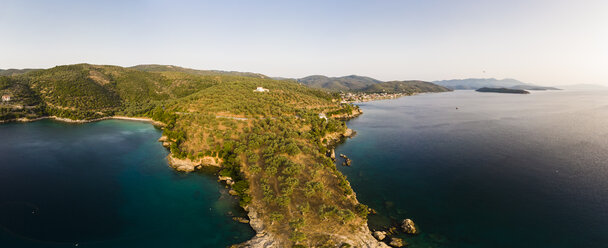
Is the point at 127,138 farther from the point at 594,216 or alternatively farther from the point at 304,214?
the point at 594,216

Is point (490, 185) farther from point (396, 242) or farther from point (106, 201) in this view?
point (106, 201)

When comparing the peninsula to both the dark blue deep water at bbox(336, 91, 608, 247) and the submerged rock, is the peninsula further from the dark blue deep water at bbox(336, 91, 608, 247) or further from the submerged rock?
the dark blue deep water at bbox(336, 91, 608, 247)

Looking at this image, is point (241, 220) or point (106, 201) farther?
point (106, 201)

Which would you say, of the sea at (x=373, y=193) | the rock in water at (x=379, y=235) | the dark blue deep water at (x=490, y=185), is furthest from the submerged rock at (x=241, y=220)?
the dark blue deep water at (x=490, y=185)

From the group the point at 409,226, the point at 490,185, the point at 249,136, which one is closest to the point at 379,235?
the point at 409,226

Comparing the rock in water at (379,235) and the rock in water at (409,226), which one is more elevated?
the rock in water at (409,226)

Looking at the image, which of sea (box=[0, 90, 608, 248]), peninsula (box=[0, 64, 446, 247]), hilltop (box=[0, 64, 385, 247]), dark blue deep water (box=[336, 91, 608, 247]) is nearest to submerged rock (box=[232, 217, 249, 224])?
sea (box=[0, 90, 608, 248])

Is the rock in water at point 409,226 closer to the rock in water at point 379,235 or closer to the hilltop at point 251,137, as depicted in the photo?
the rock in water at point 379,235
